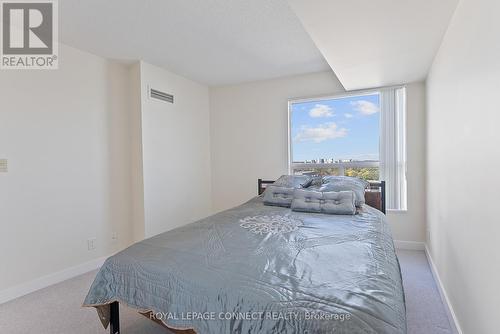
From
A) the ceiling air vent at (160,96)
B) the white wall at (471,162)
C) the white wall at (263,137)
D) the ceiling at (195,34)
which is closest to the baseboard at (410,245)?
the white wall at (263,137)

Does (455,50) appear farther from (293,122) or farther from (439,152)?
(293,122)

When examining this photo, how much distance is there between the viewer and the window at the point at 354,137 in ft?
11.7

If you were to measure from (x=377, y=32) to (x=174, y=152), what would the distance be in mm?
2855

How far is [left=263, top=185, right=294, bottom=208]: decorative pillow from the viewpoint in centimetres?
304

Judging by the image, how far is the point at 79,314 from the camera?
216 cm

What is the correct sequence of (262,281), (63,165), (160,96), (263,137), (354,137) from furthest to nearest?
(263,137) < (354,137) < (160,96) < (63,165) < (262,281)

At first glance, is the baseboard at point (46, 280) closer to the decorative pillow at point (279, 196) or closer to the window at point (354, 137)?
the decorative pillow at point (279, 196)

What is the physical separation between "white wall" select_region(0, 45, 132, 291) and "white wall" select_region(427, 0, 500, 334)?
132 inches

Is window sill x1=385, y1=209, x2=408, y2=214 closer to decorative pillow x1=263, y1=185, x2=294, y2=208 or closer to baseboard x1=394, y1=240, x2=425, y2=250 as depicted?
baseboard x1=394, y1=240, x2=425, y2=250

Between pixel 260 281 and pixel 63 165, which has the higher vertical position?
pixel 63 165

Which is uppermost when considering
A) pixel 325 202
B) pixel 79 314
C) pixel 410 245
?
pixel 325 202

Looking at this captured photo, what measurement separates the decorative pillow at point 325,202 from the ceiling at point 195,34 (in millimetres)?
1595

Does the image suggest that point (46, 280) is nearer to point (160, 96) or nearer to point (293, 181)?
point (160, 96)

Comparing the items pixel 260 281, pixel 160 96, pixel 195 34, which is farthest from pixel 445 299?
pixel 160 96
